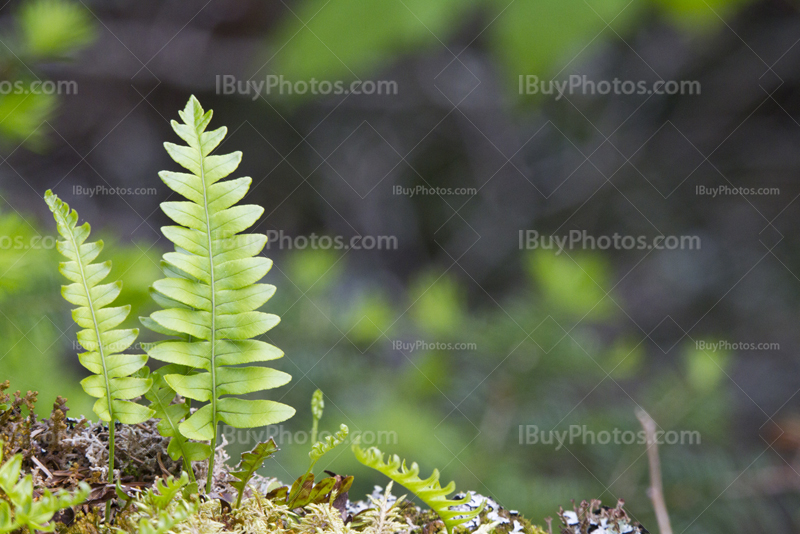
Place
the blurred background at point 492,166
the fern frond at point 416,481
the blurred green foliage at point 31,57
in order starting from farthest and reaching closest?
the blurred background at point 492,166 < the blurred green foliage at point 31,57 < the fern frond at point 416,481

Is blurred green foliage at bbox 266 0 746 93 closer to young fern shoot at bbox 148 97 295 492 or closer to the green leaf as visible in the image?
young fern shoot at bbox 148 97 295 492

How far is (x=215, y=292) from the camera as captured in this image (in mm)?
411

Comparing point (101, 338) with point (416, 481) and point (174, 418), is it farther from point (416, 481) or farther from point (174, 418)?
point (416, 481)

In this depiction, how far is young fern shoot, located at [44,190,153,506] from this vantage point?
40cm

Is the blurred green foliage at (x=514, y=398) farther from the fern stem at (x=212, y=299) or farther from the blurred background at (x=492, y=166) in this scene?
the fern stem at (x=212, y=299)

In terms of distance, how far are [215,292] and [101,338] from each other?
3.3 inches

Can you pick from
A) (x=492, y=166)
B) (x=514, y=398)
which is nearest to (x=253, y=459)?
(x=514, y=398)

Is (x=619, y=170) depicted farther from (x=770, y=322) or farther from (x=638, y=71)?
(x=770, y=322)

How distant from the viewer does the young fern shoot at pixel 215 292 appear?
1.32ft

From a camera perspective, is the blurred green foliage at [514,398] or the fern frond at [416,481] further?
the blurred green foliage at [514,398]

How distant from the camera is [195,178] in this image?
1.34ft

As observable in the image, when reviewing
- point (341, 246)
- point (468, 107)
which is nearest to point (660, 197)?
point (468, 107)

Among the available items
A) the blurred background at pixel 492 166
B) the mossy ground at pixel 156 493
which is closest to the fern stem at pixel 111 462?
the mossy ground at pixel 156 493

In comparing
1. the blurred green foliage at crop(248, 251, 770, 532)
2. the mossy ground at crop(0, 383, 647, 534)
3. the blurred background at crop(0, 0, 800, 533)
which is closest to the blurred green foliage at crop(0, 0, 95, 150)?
the mossy ground at crop(0, 383, 647, 534)
